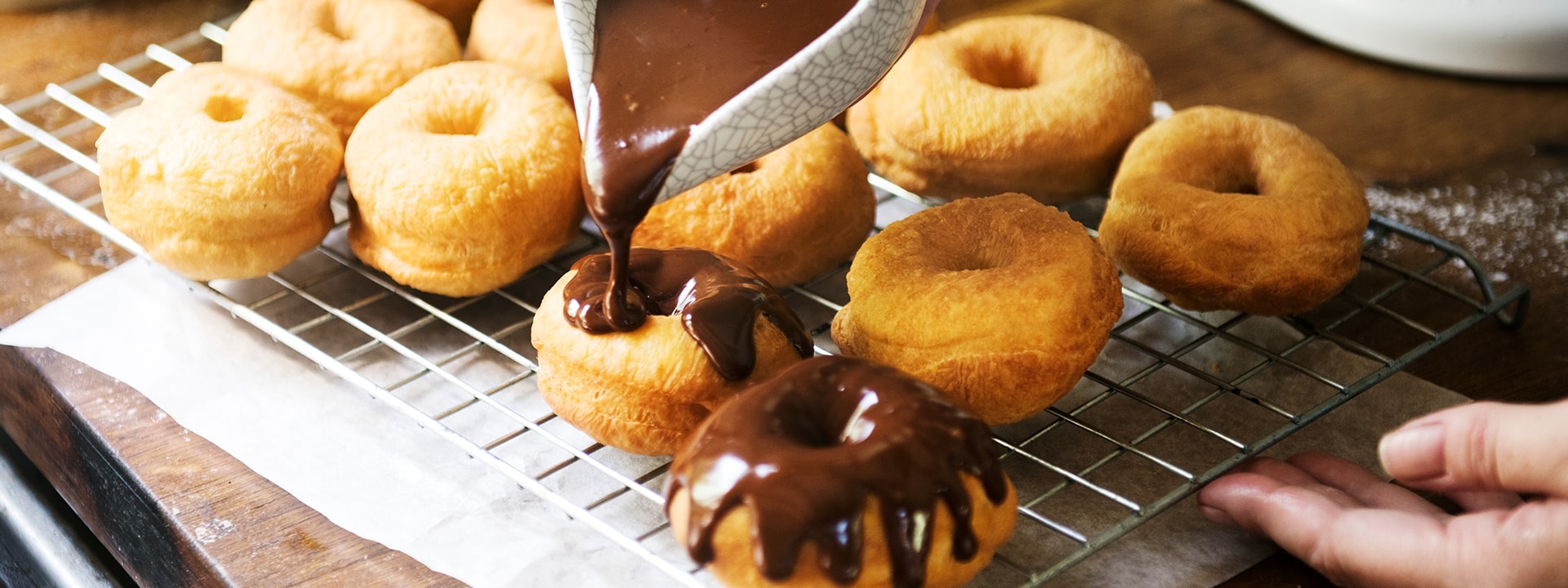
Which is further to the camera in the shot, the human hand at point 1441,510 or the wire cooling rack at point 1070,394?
the wire cooling rack at point 1070,394

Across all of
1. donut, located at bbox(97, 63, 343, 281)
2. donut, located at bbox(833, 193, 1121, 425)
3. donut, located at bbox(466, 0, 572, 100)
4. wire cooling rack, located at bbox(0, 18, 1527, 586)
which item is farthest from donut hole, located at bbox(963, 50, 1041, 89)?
donut, located at bbox(97, 63, 343, 281)

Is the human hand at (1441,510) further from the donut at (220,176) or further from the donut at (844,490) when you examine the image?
the donut at (220,176)

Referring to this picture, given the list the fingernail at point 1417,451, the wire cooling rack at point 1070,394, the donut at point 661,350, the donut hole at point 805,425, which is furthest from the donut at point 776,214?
the fingernail at point 1417,451

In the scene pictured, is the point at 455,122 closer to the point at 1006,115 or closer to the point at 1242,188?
the point at 1006,115

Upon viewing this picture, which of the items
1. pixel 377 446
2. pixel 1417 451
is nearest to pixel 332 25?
pixel 377 446

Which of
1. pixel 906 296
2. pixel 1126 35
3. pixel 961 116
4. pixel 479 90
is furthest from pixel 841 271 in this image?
pixel 1126 35

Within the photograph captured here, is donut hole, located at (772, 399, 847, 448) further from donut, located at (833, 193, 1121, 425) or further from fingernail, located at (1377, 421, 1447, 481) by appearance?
fingernail, located at (1377, 421, 1447, 481)
